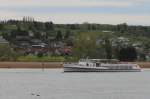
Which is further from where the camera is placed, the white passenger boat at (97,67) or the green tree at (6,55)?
the green tree at (6,55)

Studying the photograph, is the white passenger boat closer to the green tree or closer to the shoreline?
the shoreline

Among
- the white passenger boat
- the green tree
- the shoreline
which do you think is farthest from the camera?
the green tree

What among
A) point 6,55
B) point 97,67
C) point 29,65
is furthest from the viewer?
point 6,55

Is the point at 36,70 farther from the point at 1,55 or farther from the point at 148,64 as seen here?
the point at 148,64

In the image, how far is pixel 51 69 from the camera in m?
165

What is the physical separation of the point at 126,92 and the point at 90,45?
104 meters

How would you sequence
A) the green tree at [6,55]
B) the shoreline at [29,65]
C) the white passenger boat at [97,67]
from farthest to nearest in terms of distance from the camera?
the green tree at [6,55] → the shoreline at [29,65] → the white passenger boat at [97,67]

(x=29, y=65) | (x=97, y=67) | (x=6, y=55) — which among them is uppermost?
(x=97, y=67)

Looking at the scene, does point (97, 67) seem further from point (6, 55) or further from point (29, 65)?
point (6, 55)

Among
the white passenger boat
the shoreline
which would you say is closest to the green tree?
the shoreline

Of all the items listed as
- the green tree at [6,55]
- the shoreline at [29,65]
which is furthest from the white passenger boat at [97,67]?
the green tree at [6,55]

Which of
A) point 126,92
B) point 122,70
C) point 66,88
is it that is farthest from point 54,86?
point 122,70

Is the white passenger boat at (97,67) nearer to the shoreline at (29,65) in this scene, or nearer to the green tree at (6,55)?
the shoreline at (29,65)

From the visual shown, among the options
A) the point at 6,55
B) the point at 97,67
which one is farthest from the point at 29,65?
the point at 97,67
